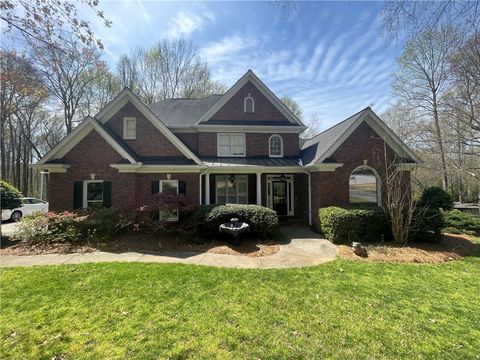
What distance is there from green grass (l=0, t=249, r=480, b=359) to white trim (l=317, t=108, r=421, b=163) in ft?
21.5

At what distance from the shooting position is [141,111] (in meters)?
12.3

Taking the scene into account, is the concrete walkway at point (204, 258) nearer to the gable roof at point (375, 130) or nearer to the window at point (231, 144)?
the gable roof at point (375, 130)

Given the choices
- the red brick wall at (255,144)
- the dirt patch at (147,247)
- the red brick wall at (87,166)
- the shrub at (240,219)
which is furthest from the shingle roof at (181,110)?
the dirt patch at (147,247)

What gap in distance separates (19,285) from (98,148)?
23.5ft

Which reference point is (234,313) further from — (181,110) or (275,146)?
(181,110)

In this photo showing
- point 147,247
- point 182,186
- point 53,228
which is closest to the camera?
point 147,247

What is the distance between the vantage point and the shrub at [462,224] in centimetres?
1161

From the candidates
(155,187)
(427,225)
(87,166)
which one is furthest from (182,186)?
(427,225)

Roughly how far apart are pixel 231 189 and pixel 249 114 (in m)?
5.09

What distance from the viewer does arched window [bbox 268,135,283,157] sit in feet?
49.1

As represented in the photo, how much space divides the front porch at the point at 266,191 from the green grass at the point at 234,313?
8.08 metres

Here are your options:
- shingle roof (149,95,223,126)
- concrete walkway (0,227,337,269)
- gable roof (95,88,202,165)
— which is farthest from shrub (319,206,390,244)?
shingle roof (149,95,223,126)

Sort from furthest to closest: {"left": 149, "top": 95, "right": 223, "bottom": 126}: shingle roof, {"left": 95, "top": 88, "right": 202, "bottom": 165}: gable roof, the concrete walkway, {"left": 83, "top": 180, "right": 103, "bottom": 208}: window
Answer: {"left": 149, "top": 95, "right": 223, "bottom": 126}: shingle roof, {"left": 95, "top": 88, "right": 202, "bottom": 165}: gable roof, {"left": 83, "top": 180, "right": 103, "bottom": 208}: window, the concrete walkway

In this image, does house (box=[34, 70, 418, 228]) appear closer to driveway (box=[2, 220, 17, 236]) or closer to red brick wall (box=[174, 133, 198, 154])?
red brick wall (box=[174, 133, 198, 154])
